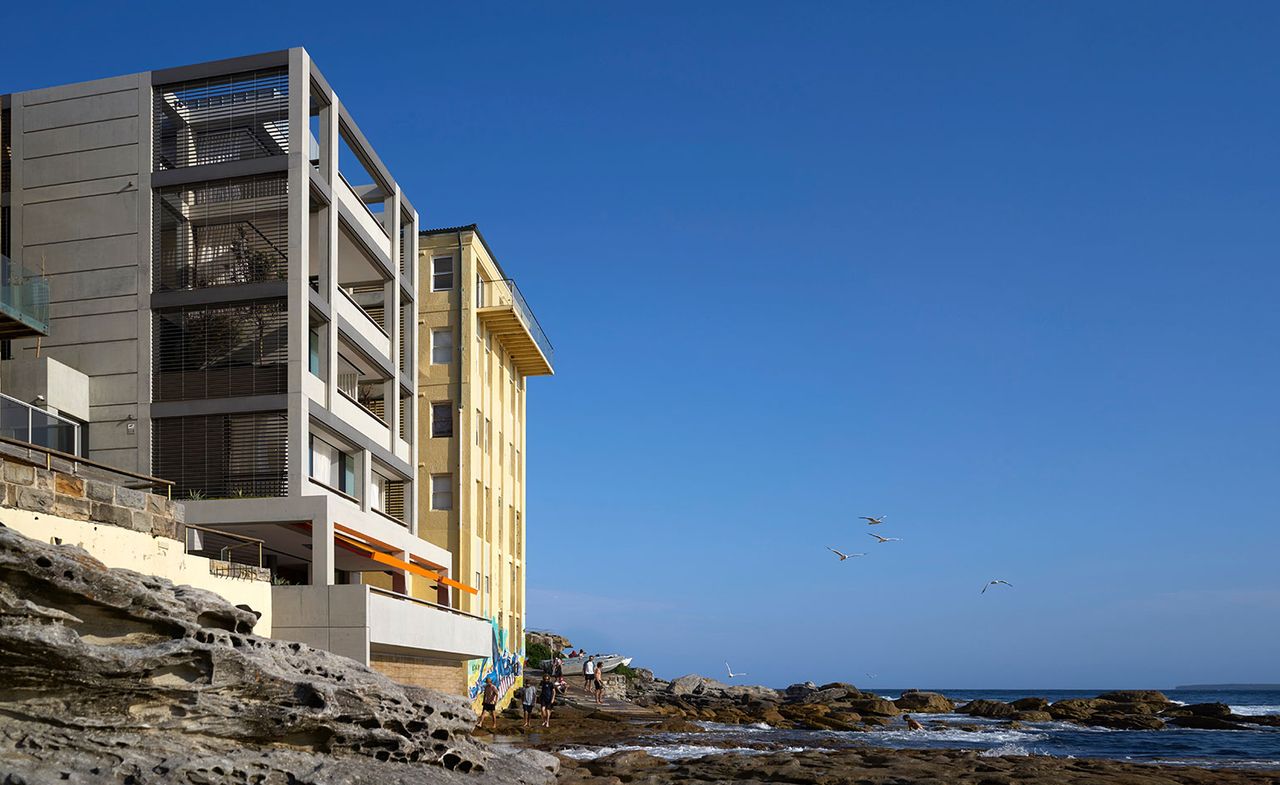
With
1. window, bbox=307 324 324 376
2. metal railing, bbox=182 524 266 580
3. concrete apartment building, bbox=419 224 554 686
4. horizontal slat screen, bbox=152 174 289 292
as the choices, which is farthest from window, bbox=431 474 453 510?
horizontal slat screen, bbox=152 174 289 292

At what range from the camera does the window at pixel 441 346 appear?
48156 millimetres

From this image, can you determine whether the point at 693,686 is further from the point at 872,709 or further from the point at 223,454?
the point at 223,454

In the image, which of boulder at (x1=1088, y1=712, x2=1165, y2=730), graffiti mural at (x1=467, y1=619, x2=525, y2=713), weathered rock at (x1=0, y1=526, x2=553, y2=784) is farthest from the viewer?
boulder at (x1=1088, y1=712, x2=1165, y2=730)

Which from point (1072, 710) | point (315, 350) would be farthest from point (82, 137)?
point (1072, 710)

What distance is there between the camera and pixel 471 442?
47.4 metres

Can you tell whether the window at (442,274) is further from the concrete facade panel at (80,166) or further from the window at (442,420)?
the concrete facade panel at (80,166)

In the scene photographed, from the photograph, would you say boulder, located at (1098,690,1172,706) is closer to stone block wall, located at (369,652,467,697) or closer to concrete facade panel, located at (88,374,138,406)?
stone block wall, located at (369,652,467,697)

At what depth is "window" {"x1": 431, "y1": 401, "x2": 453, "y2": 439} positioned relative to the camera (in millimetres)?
47750

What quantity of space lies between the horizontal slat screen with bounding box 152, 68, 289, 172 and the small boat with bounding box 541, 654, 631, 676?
69.8 feet

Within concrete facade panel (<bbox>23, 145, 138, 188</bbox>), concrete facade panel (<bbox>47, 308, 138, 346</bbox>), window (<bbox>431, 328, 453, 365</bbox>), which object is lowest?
concrete facade panel (<bbox>47, 308, 138, 346</bbox>)

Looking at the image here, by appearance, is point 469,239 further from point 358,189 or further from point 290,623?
point 290,623

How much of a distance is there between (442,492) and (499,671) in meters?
7.69

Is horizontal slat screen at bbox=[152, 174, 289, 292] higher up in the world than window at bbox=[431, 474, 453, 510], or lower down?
higher up

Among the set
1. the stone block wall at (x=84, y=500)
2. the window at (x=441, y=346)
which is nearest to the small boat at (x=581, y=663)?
the window at (x=441, y=346)
